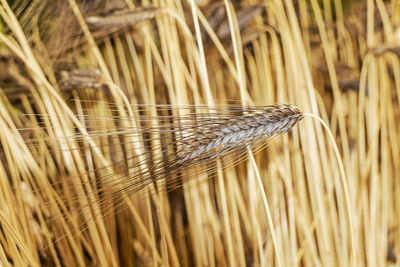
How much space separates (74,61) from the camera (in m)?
0.63

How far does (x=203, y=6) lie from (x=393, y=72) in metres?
0.55

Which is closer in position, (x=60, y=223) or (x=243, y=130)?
(x=243, y=130)

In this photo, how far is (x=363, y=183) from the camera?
0.75 m

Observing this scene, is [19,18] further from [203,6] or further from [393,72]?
[393,72]

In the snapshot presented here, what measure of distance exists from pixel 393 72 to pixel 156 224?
0.75 m

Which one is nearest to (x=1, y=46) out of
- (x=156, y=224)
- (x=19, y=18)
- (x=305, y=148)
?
(x=19, y=18)

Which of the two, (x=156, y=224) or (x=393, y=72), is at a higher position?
(x=393, y=72)

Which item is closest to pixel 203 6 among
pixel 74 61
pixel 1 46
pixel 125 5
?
pixel 125 5

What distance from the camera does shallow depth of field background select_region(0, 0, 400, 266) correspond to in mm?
569

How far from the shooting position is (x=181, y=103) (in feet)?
2.01

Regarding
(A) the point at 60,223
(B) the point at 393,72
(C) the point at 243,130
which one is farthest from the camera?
(B) the point at 393,72

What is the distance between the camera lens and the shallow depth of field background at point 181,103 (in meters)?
0.57

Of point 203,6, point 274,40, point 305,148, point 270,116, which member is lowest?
point 305,148

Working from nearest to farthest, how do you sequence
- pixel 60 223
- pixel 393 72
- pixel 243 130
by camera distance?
pixel 243 130 → pixel 60 223 → pixel 393 72
